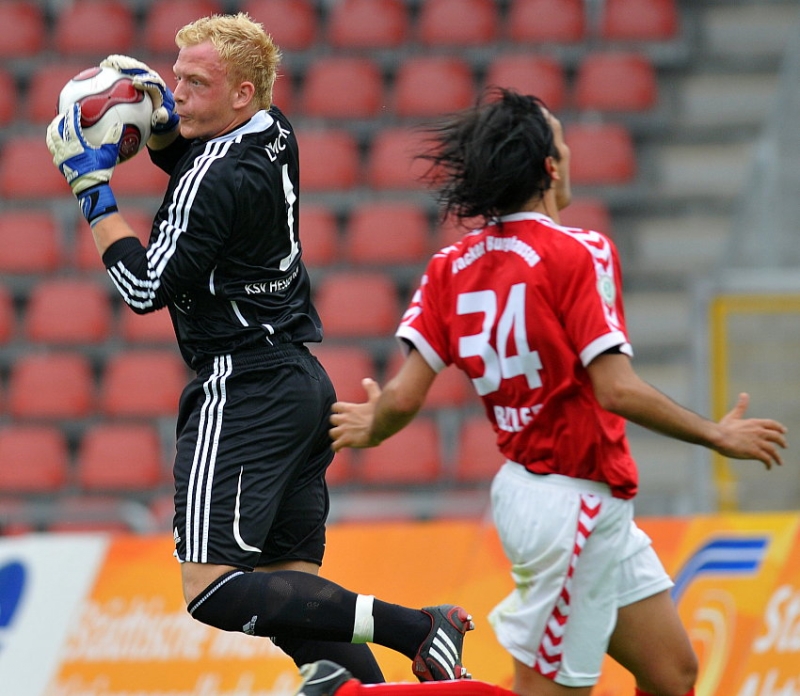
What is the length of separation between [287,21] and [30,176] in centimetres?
225

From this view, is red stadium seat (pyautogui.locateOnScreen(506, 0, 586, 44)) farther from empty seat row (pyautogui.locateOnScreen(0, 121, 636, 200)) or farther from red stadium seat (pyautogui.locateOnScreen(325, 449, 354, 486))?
red stadium seat (pyautogui.locateOnScreen(325, 449, 354, 486))

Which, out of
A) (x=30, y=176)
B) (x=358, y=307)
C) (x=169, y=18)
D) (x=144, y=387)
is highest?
(x=169, y=18)

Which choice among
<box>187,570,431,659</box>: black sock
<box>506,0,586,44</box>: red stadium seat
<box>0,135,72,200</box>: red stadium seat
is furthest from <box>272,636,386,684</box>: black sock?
<box>506,0,586,44</box>: red stadium seat

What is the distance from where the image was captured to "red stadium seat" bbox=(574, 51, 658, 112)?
957 centimetres

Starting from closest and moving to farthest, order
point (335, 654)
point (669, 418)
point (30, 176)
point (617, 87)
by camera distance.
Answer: point (669, 418) → point (335, 654) → point (617, 87) → point (30, 176)

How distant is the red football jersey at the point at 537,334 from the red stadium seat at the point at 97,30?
7668 millimetres

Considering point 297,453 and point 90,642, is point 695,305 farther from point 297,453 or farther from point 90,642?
point 297,453

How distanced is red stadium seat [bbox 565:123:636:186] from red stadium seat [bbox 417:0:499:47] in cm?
130

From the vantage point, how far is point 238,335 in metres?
3.62

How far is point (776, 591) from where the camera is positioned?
547 centimetres

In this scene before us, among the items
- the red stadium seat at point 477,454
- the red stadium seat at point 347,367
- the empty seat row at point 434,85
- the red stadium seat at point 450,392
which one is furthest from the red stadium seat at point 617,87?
the red stadium seat at point 477,454

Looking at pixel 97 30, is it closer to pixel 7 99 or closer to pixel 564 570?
pixel 7 99

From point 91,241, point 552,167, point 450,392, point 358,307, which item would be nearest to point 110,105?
point 552,167

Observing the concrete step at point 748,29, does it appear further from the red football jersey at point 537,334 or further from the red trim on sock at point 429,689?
the red trim on sock at point 429,689
